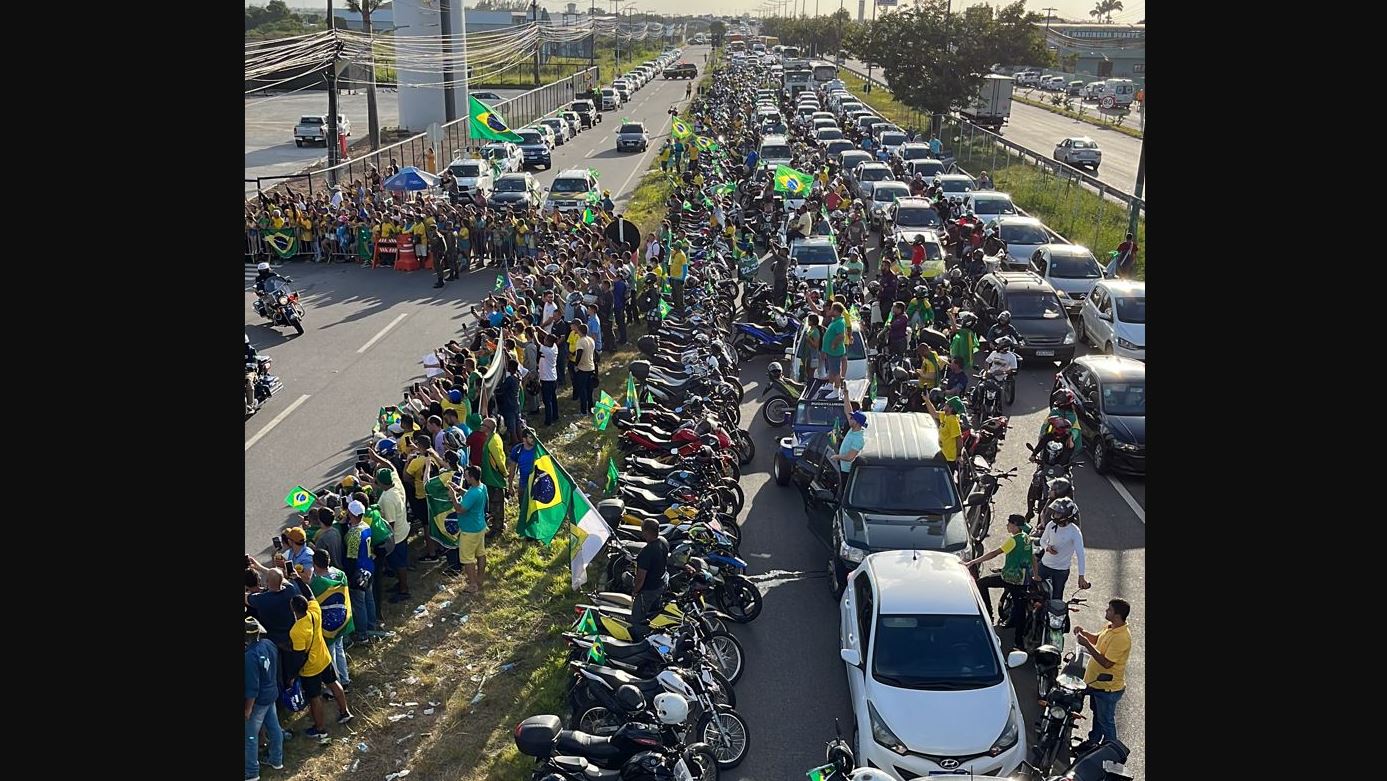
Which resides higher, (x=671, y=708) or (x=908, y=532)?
(x=908, y=532)

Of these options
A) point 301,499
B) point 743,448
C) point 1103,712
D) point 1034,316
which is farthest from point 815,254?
point 1103,712

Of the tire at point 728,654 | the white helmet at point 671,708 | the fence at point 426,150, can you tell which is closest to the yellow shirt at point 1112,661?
the tire at point 728,654

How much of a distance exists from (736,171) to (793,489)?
79.7 feet

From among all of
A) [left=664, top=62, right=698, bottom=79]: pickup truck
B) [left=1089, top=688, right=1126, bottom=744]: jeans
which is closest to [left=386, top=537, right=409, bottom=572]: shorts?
[left=1089, top=688, right=1126, bottom=744]: jeans

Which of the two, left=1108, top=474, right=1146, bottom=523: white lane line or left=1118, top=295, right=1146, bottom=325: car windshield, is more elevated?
left=1118, top=295, right=1146, bottom=325: car windshield

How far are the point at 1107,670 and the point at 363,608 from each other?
696 centimetres

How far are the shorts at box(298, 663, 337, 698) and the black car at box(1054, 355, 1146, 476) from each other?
10.4 meters

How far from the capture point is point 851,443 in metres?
12.3

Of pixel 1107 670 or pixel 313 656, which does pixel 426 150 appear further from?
pixel 1107 670

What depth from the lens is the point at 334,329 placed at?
22969 millimetres

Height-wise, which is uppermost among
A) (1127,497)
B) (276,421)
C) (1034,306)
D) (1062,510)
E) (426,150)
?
(426,150)

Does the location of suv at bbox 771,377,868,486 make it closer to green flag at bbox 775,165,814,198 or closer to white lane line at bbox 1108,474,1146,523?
white lane line at bbox 1108,474,1146,523

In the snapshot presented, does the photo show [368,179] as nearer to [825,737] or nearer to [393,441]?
[393,441]

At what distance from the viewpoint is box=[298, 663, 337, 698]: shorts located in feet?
30.8
